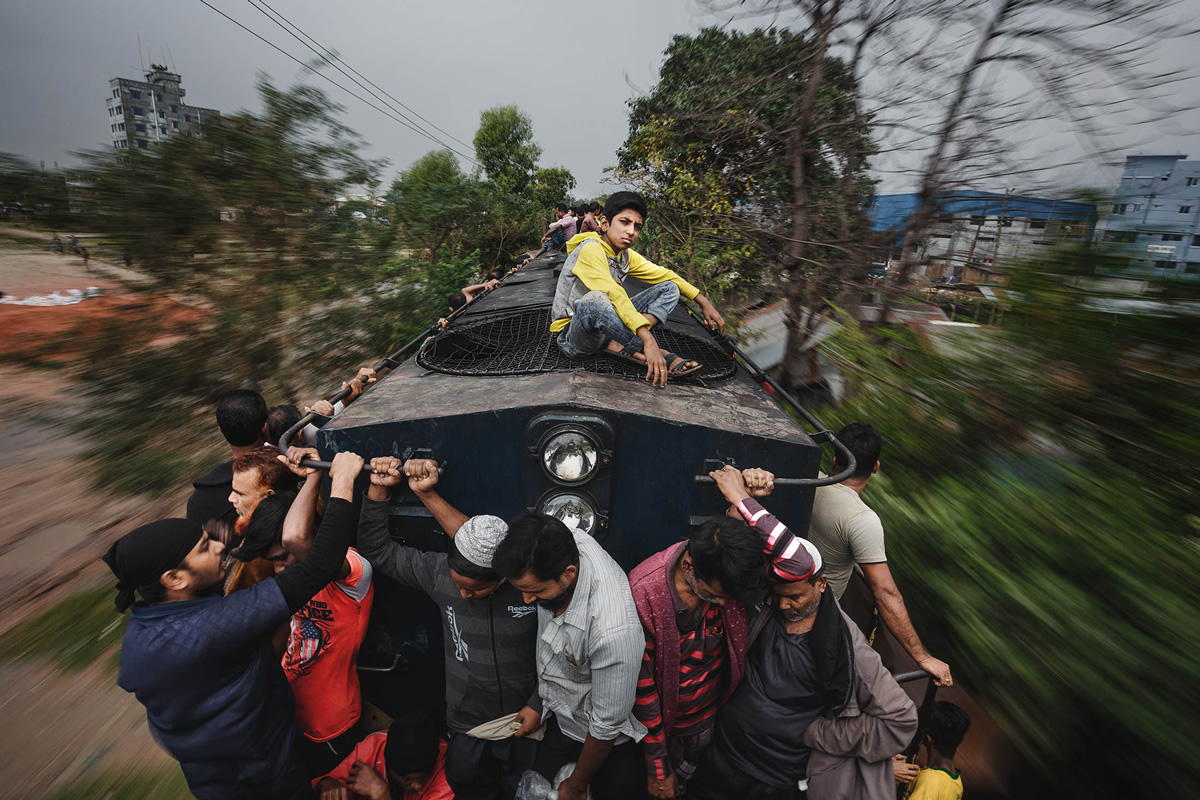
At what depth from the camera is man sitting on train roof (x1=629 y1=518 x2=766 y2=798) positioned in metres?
1.74

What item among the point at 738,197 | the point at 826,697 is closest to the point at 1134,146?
the point at 826,697

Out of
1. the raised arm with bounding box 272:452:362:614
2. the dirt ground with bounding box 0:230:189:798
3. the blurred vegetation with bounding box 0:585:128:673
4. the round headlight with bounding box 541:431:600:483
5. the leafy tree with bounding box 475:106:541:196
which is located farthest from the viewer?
the leafy tree with bounding box 475:106:541:196

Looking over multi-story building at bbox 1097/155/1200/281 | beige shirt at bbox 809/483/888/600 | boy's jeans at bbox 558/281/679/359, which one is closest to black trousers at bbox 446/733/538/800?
beige shirt at bbox 809/483/888/600

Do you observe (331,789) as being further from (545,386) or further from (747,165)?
(747,165)

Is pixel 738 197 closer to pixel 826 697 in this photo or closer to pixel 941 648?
pixel 941 648

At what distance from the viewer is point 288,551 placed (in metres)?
2.04

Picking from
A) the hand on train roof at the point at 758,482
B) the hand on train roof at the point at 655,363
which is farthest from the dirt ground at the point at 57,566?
the hand on train roof at the point at 758,482

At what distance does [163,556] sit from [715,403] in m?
2.13

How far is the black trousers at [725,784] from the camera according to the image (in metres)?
1.96

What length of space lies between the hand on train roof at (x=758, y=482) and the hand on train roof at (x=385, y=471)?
1.38 meters

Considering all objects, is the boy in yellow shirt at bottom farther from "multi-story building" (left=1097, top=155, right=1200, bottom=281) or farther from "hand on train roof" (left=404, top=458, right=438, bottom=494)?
"hand on train roof" (left=404, top=458, right=438, bottom=494)

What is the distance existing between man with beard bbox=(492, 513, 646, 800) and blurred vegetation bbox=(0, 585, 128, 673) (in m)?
3.91

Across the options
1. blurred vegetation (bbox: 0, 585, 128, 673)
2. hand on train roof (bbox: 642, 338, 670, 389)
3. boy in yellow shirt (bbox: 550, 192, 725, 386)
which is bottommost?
blurred vegetation (bbox: 0, 585, 128, 673)

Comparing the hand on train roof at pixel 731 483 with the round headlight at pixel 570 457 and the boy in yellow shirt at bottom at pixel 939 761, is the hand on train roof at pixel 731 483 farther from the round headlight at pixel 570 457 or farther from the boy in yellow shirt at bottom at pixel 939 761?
the boy in yellow shirt at bottom at pixel 939 761
